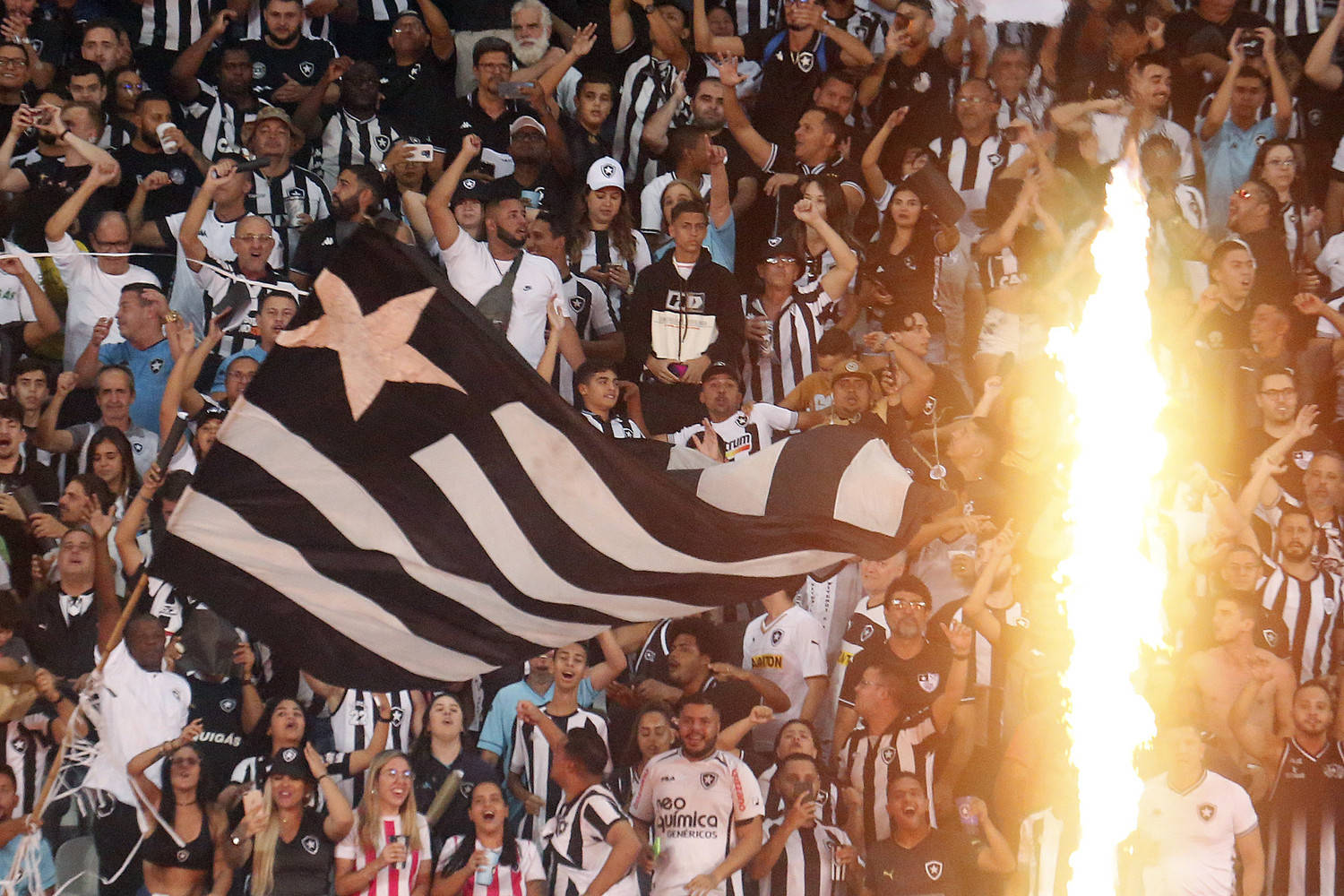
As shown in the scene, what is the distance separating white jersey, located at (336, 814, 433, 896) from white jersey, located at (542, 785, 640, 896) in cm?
60

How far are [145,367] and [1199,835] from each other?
6.08 metres

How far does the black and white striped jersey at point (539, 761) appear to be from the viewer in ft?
33.2

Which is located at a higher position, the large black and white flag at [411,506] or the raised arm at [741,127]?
the raised arm at [741,127]

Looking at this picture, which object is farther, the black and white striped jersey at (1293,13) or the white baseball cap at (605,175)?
the black and white striped jersey at (1293,13)

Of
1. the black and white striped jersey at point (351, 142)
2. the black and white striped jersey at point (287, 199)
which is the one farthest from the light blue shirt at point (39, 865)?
the black and white striped jersey at point (351, 142)

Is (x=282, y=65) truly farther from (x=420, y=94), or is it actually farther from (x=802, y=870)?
(x=802, y=870)

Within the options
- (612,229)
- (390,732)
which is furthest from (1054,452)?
(390,732)

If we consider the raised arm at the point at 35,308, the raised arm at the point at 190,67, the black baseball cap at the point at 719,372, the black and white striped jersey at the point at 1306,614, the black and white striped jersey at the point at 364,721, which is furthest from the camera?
the raised arm at the point at 190,67

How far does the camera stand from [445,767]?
33.1 feet

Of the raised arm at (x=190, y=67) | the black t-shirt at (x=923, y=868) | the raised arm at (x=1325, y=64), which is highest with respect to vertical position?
the raised arm at (x=1325, y=64)

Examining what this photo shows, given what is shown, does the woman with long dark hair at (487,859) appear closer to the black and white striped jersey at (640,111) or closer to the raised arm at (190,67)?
the black and white striped jersey at (640,111)

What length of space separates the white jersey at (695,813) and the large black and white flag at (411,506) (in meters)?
3.04

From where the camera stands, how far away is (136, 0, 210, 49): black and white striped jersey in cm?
1305

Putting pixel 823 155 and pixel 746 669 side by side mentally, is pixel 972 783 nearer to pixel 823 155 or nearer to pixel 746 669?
pixel 746 669
